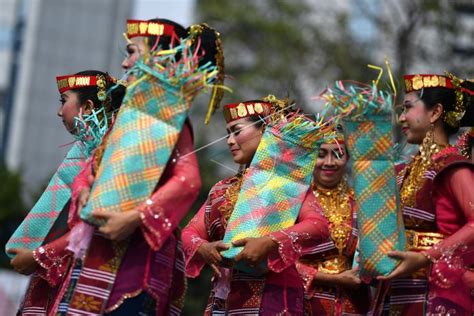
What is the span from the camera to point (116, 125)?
5457mm

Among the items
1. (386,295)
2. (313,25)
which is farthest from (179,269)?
(313,25)

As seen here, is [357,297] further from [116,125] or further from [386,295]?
[116,125]

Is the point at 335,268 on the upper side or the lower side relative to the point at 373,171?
lower

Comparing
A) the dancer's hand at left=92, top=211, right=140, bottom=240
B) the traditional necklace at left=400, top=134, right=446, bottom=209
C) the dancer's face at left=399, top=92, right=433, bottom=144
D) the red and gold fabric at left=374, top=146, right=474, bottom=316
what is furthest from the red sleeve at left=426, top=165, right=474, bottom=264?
the dancer's hand at left=92, top=211, right=140, bottom=240

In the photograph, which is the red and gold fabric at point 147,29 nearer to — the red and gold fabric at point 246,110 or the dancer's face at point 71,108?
the dancer's face at point 71,108

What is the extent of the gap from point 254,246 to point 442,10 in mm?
15333

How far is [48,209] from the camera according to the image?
641cm

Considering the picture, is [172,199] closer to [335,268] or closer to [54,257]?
[54,257]

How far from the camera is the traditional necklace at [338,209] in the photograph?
7238 millimetres

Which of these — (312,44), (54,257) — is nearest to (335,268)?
(54,257)

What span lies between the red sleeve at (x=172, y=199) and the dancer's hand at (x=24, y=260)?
1206 millimetres

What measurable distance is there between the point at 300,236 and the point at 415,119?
2.72ft

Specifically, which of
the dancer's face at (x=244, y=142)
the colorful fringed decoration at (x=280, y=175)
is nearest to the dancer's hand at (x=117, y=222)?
the colorful fringed decoration at (x=280, y=175)

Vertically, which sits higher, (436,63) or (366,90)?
(366,90)
